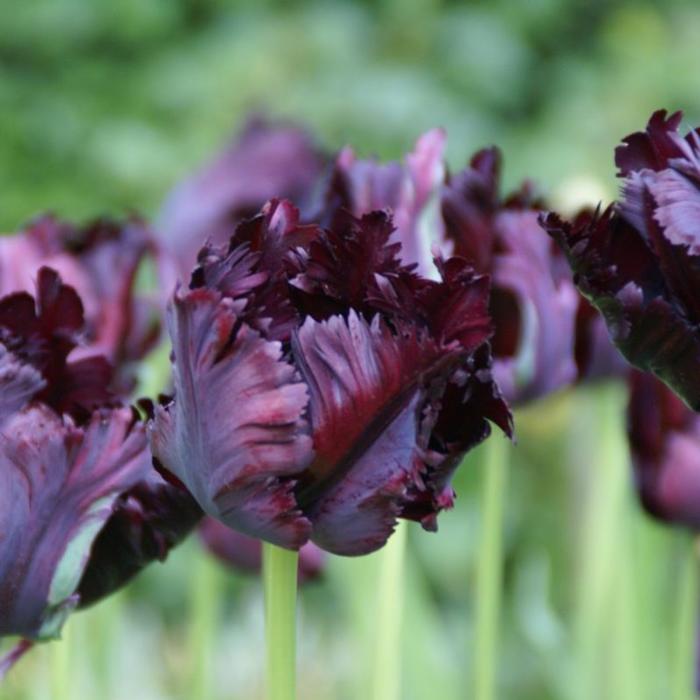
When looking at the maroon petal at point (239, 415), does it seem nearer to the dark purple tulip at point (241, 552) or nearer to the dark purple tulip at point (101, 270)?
the dark purple tulip at point (101, 270)

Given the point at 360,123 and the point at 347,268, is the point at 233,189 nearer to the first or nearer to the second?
the point at 347,268

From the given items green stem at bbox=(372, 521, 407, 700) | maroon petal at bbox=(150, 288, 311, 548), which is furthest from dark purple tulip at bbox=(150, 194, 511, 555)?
green stem at bbox=(372, 521, 407, 700)

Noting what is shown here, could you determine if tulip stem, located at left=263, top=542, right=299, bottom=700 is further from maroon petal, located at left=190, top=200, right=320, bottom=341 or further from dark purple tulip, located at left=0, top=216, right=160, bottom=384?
dark purple tulip, located at left=0, top=216, right=160, bottom=384

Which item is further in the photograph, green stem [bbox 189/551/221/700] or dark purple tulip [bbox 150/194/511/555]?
green stem [bbox 189/551/221/700]

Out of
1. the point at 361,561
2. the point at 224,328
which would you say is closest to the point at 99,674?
the point at 361,561

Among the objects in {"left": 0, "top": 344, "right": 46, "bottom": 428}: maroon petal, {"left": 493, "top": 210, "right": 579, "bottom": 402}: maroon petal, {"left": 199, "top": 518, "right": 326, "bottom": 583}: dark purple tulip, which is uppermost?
{"left": 493, "top": 210, "right": 579, "bottom": 402}: maroon petal

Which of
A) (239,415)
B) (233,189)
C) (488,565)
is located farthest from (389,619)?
(233,189)
